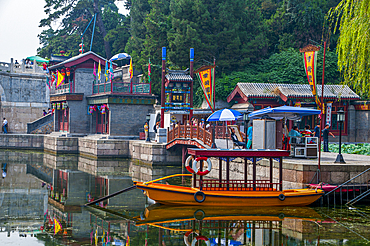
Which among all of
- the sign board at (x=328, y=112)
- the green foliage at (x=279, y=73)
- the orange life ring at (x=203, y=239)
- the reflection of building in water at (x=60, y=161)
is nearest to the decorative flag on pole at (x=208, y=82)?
the reflection of building in water at (x=60, y=161)

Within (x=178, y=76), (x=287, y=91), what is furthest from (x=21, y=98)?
(x=287, y=91)

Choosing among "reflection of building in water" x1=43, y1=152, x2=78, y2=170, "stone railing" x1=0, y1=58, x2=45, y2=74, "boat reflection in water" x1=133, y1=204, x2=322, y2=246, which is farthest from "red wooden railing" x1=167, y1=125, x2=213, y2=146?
"stone railing" x1=0, y1=58, x2=45, y2=74

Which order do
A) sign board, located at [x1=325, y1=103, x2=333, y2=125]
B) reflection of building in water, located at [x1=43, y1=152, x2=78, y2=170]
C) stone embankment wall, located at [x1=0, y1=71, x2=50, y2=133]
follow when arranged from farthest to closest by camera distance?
stone embankment wall, located at [x1=0, y1=71, x2=50, y2=133] → sign board, located at [x1=325, y1=103, x2=333, y2=125] → reflection of building in water, located at [x1=43, y1=152, x2=78, y2=170]

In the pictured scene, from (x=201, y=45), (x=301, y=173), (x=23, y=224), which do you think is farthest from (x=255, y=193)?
(x=201, y=45)

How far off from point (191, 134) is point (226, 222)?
10.5m

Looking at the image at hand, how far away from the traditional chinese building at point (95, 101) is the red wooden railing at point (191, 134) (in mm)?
6223

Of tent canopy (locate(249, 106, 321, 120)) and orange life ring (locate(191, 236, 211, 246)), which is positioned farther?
tent canopy (locate(249, 106, 321, 120))

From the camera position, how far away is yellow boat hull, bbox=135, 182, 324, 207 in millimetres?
13727

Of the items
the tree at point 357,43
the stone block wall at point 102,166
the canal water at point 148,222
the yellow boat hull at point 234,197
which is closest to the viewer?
the canal water at point 148,222

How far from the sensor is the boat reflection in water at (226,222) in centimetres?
1077

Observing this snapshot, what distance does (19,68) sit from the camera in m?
42.2

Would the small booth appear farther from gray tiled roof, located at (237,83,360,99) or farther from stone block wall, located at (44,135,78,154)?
stone block wall, located at (44,135,78,154)

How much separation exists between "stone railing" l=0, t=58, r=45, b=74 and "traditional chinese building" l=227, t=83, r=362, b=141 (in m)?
20.6

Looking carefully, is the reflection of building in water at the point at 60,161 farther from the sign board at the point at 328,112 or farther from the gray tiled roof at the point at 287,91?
the sign board at the point at 328,112
